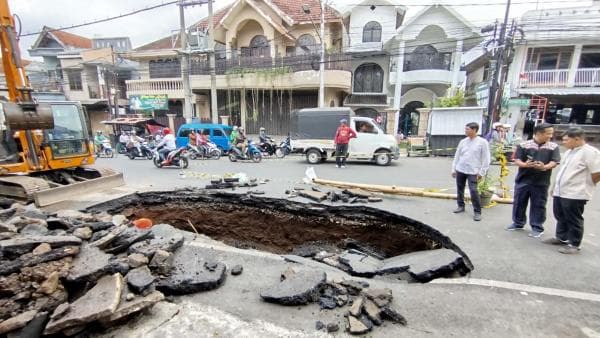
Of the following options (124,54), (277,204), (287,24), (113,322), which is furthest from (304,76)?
(113,322)

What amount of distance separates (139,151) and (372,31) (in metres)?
17.0

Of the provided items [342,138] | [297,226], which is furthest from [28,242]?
[342,138]

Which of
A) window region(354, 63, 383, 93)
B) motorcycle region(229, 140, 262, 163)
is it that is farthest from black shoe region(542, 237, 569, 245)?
window region(354, 63, 383, 93)

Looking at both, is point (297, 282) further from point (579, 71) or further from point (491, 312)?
point (579, 71)

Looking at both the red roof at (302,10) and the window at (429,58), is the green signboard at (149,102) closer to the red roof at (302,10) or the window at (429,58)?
the red roof at (302,10)

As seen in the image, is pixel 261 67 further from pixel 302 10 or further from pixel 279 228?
pixel 279 228

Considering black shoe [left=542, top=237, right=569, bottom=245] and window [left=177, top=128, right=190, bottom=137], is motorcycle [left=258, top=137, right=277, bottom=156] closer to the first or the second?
window [left=177, top=128, right=190, bottom=137]

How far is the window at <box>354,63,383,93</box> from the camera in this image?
66.6 feet

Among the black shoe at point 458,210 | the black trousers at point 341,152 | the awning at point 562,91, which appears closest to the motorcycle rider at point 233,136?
the black trousers at point 341,152

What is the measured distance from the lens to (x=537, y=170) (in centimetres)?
394

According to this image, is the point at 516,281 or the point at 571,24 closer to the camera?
the point at 516,281

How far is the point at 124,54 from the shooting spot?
65.5ft

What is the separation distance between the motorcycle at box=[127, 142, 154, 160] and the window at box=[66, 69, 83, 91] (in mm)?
13096

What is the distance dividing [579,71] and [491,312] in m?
19.1
